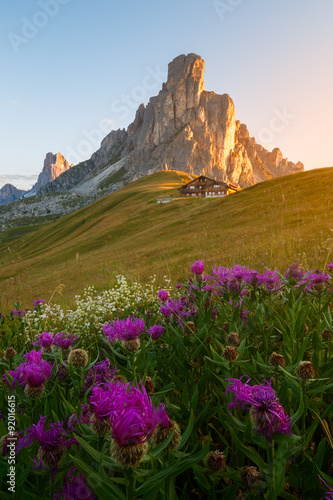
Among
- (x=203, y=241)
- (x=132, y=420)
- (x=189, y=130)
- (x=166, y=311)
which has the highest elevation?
(x=189, y=130)

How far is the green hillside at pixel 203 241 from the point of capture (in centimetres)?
1002

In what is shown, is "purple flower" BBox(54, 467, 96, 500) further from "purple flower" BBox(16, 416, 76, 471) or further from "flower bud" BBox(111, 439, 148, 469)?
"flower bud" BBox(111, 439, 148, 469)

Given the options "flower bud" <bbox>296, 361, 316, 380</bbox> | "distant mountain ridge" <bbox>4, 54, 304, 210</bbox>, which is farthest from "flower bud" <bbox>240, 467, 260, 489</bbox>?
"distant mountain ridge" <bbox>4, 54, 304, 210</bbox>

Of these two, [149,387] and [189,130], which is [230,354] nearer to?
[149,387]

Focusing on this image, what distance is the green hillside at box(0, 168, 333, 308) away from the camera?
394 inches

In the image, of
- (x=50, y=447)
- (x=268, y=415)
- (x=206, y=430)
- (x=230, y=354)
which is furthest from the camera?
(x=206, y=430)

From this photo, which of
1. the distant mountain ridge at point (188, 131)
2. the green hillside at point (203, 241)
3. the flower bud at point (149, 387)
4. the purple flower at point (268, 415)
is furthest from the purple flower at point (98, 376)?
the distant mountain ridge at point (188, 131)

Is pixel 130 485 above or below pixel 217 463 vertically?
above

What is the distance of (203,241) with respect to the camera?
1931cm

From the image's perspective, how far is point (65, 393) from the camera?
211 cm

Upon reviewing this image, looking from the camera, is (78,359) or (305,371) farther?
(78,359)

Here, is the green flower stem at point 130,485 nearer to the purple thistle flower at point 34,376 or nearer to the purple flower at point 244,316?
the purple thistle flower at point 34,376

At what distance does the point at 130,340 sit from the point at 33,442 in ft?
2.30

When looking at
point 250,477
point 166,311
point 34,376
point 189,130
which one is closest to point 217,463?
point 250,477
